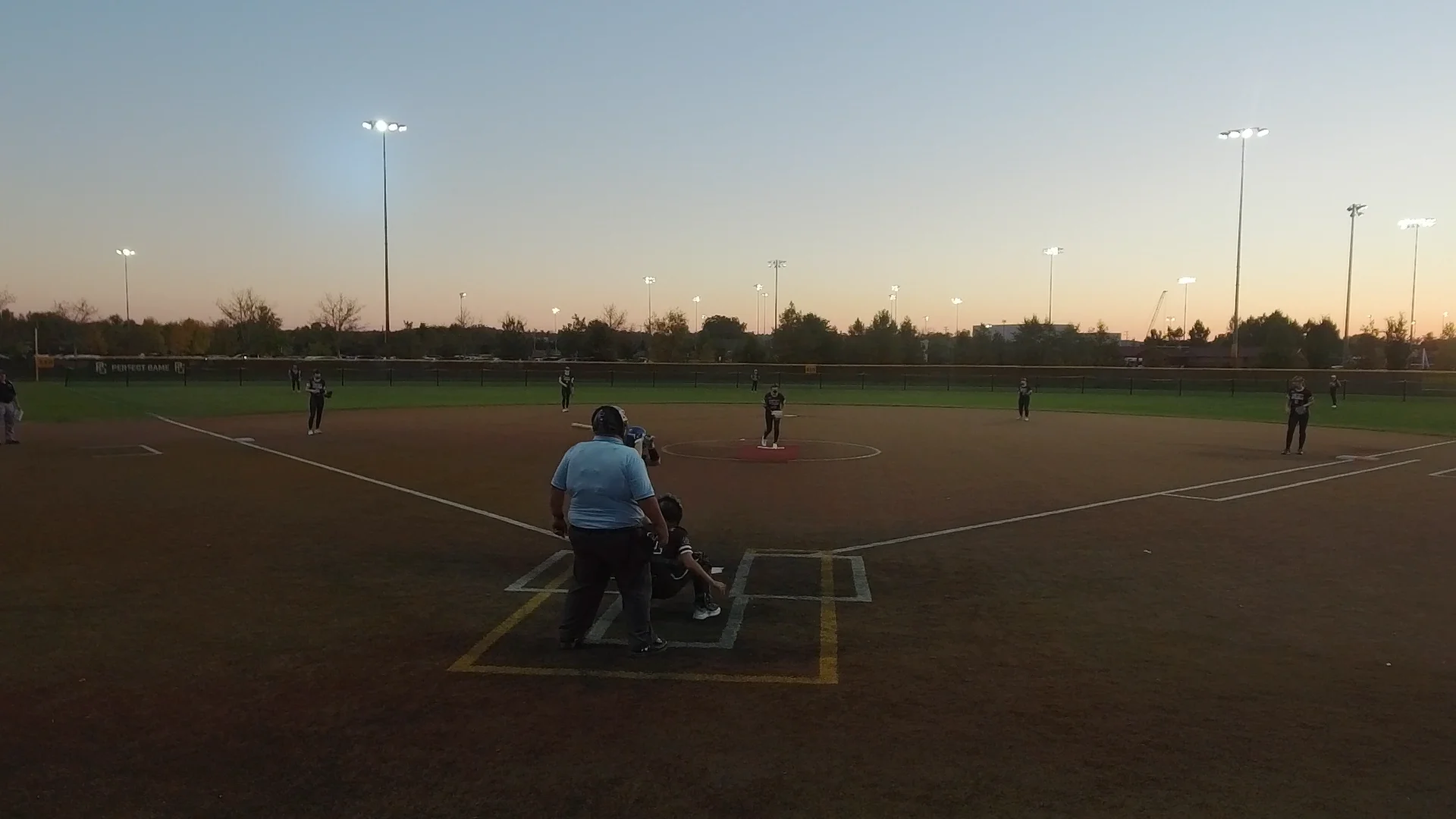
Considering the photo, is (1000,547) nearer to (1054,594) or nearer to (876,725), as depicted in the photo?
(1054,594)

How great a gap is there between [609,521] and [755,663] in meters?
1.56

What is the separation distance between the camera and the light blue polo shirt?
662 cm

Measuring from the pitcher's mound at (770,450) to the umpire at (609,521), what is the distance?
13.9 metres

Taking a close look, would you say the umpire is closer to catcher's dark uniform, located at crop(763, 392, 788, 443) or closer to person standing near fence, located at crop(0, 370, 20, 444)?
catcher's dark uniform, located at crop(763, 392, 788, 443)

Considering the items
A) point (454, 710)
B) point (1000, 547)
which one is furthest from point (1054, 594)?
point (454, 710)

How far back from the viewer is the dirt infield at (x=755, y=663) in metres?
4.88

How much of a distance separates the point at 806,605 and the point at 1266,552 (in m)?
6.59

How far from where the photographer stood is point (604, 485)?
664 centimetres

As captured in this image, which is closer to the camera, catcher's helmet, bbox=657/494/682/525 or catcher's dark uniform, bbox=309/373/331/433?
catcher's helmet, bbox=657/494/682/525

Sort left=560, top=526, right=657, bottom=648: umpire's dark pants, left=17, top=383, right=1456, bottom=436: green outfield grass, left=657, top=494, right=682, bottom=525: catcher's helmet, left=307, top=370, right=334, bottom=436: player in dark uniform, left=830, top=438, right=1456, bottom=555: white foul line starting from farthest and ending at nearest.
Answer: left=17, top=383, right=1456, bottom=436: green outfield grass, left=307, top=370, right=334, bottom=436: player in dark uniform, left=830, top=438, right=1456, bottom=555: white foul line, left=657, top=494, right=682, bottom=525: catcher's helmet, left=560, top=526, right=657, bottom=648: umpire's dark pants

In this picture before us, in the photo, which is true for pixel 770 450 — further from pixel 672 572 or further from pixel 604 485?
pixel 604 485

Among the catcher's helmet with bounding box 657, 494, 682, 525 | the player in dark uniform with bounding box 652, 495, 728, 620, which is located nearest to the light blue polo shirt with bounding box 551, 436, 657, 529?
the player in dark uniform with bounding box 652, 495, 728, 620

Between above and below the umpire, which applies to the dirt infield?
below

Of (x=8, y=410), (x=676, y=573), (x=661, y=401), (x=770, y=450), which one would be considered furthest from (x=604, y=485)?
(x=661, y=401)
